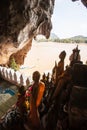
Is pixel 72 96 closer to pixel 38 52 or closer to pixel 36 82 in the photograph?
pixel 36 82

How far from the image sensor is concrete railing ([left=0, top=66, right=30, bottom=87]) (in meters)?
3.95

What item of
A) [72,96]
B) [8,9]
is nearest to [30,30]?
[8,9]

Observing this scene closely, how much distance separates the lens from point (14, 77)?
4.41m

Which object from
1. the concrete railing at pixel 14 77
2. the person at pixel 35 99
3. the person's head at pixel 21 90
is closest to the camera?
the person at pixel 35 99

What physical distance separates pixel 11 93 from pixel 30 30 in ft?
5.03

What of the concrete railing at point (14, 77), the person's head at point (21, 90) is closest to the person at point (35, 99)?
the person's head at point (21, 90)

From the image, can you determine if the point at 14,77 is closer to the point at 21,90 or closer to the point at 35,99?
the point at 21,90

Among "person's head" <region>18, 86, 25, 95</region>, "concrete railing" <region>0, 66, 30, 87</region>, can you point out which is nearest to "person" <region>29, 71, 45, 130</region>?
"person's head" <region>18, 86, 25, 95</region>

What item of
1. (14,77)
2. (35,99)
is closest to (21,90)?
(35,99)

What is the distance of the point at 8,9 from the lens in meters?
3.46

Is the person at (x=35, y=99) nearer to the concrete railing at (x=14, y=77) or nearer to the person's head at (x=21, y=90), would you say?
the person's head at (x=21, y=90)

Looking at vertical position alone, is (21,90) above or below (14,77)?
above

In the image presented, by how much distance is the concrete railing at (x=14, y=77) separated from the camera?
395 centimetres

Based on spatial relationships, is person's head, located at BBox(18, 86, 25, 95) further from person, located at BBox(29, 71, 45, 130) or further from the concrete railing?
the concrete railing
